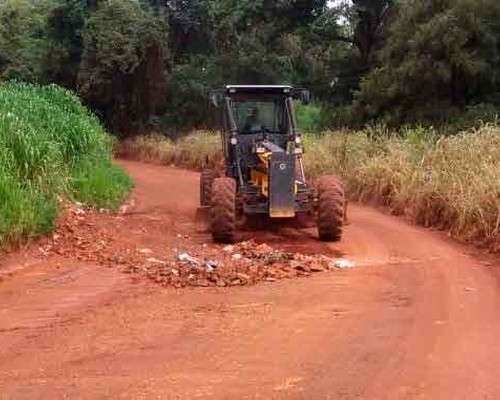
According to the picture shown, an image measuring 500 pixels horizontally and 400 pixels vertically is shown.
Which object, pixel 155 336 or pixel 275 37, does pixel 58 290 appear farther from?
pixel 275 37

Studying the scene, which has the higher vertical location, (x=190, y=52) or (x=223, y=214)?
(x=190, y=52)

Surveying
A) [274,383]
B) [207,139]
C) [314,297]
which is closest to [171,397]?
[274,383]

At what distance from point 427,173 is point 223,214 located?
487 cm

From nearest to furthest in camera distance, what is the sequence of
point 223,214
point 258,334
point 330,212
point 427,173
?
point 258,334, point 223,214, point 330,212, point 427,173

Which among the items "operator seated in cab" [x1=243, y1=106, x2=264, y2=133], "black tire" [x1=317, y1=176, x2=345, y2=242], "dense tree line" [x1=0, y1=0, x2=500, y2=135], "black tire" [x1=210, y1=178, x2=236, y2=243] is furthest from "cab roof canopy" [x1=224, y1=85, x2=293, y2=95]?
"dense tree line" [x1=0, y1=0, x2=500, y2=135]

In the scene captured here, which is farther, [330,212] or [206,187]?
[206,187]

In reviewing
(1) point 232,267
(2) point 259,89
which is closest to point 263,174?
(2) point 259,89

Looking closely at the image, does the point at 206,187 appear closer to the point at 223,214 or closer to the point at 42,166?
the point at 223,214

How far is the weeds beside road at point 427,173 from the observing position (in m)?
11.6

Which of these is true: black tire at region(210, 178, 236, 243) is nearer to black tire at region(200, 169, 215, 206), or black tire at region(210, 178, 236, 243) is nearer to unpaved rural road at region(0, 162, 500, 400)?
unpaved rural road at region(0, 162, 500, 400)

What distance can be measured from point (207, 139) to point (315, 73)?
7775mm

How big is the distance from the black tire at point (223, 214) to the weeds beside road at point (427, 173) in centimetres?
350

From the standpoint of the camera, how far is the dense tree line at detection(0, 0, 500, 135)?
3253 cm

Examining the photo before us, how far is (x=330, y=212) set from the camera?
449 inches
